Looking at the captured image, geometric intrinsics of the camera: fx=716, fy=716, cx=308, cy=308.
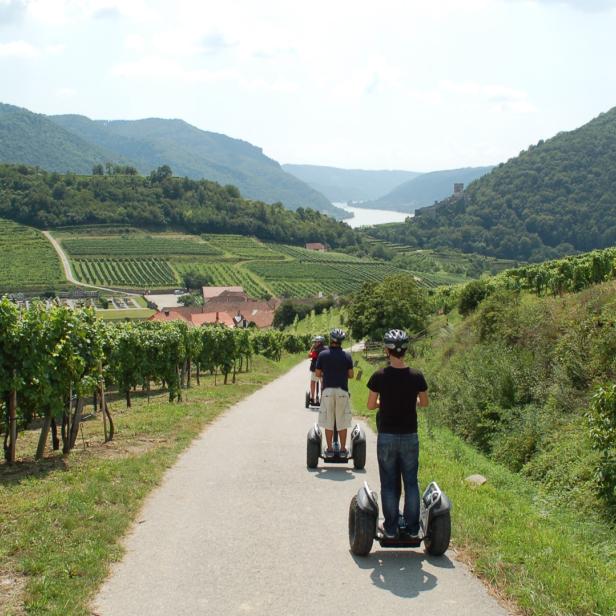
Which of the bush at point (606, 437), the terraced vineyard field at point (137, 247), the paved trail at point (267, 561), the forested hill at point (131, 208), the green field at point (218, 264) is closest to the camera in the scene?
the paved trail at point (267, 561)

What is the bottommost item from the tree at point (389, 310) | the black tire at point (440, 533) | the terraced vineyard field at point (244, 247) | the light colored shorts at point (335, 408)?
the tree at point (389, 310)

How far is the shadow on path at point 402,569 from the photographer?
608 centimetres

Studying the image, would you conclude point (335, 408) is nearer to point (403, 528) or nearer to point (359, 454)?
point (359, 454)

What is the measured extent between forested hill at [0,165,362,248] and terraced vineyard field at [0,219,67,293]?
9.82 m

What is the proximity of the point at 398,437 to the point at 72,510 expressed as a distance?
3919mm

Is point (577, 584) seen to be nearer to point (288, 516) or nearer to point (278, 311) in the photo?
point (288, 516)

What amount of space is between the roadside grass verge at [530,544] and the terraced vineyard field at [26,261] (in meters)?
109

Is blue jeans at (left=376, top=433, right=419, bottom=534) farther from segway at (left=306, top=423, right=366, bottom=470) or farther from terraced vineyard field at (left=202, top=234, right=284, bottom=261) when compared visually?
terraced vineyard field at (left=202, top=234, right=284, bottom=261)

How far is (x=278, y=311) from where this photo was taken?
103 metres

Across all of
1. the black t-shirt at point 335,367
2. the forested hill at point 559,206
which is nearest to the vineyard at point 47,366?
the black t-shirt at point 335,367

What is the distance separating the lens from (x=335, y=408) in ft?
35.3

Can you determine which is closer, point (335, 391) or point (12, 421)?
point (335, 391)

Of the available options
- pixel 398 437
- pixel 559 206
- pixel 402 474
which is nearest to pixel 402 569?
pixel 402 474

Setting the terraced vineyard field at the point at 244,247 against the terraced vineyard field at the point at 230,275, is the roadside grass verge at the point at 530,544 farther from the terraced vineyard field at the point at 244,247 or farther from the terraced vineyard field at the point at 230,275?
the terraced vineyard field at the point at 244,247
